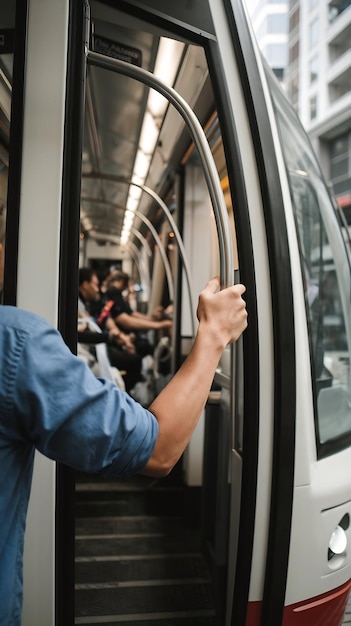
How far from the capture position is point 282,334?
1.39m

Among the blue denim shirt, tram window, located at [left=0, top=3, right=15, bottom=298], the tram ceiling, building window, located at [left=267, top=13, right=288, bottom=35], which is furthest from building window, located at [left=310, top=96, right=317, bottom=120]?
the blue denim shirt

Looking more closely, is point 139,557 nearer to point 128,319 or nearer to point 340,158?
point 128,319

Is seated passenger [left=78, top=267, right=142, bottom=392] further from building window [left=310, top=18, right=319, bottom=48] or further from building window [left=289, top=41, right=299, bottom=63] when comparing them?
building window [left=289, top=41, right=299, bottom=63]

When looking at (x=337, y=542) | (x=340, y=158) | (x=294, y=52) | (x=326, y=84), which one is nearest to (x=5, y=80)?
(x=337, y=542)

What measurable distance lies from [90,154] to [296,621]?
423 cm

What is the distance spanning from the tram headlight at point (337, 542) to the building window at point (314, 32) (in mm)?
26495

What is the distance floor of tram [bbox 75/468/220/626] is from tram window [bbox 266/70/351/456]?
4.14 ft

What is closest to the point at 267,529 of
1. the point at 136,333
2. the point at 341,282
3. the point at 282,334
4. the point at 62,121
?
the point at 282,334

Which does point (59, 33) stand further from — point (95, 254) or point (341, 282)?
point (95, 254)

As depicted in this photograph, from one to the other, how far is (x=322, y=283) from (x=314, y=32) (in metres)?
26.5

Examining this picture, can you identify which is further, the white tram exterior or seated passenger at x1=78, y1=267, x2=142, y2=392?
→ seated passenger at x1=78, y1=267, x2=142, y2=392

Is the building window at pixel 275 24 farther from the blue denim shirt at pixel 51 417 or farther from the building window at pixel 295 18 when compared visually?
the blue denim shirt at pixel 51 417

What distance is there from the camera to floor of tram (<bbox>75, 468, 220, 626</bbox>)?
7.57ft

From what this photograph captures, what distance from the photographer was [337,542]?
5.04ft
